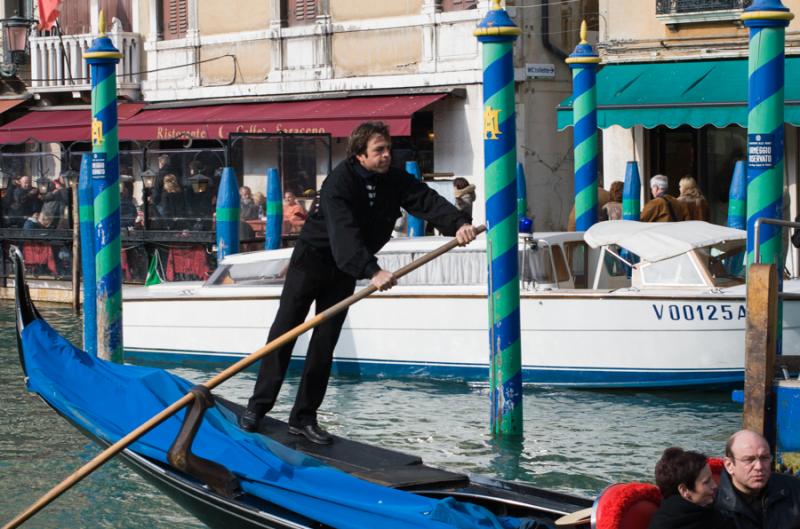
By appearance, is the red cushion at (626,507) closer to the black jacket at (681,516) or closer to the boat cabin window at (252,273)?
the black jacket at (681,516)

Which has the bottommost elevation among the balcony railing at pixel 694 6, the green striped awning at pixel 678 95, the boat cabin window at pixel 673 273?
the boat cabin window at pixel 673 273

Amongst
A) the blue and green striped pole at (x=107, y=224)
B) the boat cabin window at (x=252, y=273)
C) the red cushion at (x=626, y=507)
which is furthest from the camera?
the boat cabin window at (x=252, y=273)

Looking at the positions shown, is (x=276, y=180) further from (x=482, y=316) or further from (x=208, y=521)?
(x=208, y=521)

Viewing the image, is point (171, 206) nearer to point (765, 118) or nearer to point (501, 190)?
point (501, 190)

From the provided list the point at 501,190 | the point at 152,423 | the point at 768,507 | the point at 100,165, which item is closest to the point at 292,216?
the point at 100,165

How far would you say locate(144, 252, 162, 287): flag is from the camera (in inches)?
555

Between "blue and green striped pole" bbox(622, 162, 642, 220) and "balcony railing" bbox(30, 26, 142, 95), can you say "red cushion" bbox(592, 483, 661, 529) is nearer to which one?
"blue and green striped pole" bbox(622, 162, 642, 220)

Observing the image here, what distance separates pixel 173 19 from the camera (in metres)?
22.1

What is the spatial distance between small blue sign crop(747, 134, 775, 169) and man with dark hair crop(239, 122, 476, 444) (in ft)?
5.70

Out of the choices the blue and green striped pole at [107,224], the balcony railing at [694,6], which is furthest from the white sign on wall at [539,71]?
the blue and green striped pole at [107,224]

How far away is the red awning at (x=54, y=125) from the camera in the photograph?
71.5 feet

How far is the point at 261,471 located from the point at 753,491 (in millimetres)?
1951

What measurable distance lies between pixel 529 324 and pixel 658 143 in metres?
7.44

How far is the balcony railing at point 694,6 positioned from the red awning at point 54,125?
8328 millimetres
